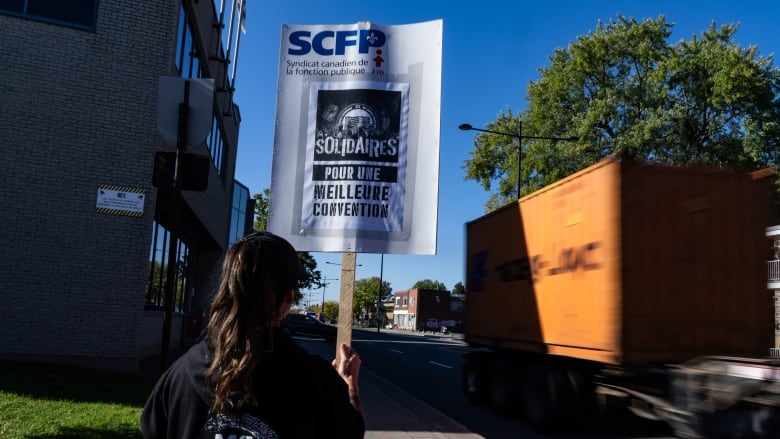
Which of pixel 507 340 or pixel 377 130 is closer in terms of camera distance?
pixel 377 130

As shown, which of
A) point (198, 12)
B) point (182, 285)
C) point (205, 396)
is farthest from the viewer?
point (182, 285)

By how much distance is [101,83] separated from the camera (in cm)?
1195

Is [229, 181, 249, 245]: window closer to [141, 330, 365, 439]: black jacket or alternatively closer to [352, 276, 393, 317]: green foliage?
[141, 330, 365, 439]: black jacket

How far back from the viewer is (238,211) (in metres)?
33.3

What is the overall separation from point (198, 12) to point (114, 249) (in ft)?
22.1

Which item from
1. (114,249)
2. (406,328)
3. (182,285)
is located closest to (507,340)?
(114,249)

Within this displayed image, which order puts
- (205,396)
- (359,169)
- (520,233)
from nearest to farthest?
(205,396) → (359,169) → (520,233)

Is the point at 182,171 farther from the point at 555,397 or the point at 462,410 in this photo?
the point at 462,410

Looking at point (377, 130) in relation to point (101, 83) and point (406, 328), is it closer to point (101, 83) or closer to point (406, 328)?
point (101, 83)

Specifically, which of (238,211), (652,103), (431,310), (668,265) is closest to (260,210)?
(238,211)

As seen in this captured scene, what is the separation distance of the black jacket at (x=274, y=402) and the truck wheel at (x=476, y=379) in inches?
449

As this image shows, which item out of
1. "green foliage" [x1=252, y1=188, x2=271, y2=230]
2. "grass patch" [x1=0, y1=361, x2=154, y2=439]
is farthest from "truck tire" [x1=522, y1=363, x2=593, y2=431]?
"green foliage" [x1=252, y1=188, x2=271, y2=230]

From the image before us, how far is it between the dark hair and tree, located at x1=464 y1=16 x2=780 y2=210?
29946 millimetres

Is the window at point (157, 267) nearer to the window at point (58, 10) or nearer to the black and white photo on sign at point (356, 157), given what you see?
the window at point (58, 10)
